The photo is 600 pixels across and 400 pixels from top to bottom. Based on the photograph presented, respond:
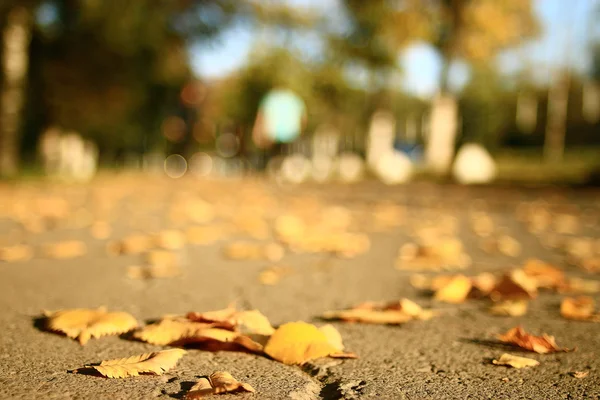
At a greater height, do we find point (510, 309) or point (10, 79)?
point (10, 79)

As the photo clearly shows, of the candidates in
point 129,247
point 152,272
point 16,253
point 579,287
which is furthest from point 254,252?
point 579,287

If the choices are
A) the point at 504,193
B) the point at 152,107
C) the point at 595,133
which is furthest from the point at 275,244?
the point at 595,133

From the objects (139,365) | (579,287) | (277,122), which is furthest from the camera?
(277,122)

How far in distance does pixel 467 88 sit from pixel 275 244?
45.8m

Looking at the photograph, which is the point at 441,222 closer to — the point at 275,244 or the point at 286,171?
the point at 275,244

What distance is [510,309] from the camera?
2270 millimetres

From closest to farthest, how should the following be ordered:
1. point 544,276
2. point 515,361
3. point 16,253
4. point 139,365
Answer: point 139,365 < point 515,361 < point 544,276 < point 16,253

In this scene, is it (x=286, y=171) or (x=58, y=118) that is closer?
(x=58, y=118)

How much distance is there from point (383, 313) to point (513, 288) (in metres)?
0.71

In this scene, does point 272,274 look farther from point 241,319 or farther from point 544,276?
point 544,276

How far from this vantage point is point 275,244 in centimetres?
430

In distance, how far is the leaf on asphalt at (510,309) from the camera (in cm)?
226

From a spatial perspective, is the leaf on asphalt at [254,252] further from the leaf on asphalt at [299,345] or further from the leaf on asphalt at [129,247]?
the leaf on asphalt at [299,345]

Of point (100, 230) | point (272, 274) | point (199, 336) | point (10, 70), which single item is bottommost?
point (100, 230)
